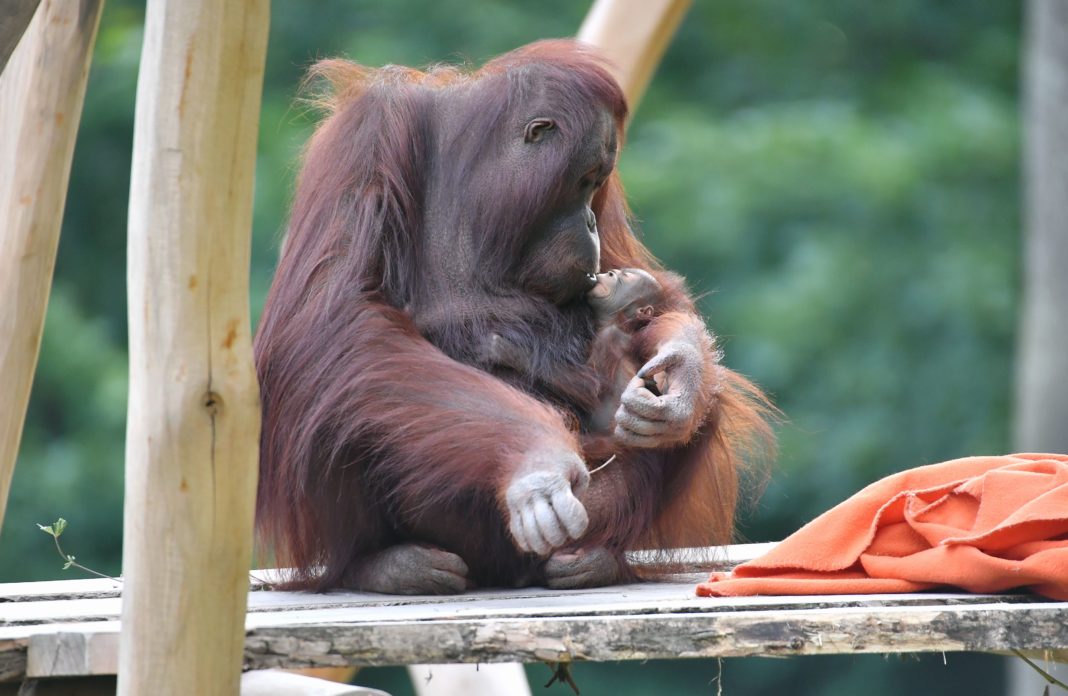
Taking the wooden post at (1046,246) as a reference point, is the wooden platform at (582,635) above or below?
below

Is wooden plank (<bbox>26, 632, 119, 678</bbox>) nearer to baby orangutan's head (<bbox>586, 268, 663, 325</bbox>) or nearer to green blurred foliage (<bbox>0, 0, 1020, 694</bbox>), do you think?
baby orangutan's head (<bbox>586, 268, 663, 325</bbox>)

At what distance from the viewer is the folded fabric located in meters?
2.27

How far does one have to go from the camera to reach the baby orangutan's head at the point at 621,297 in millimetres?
2834

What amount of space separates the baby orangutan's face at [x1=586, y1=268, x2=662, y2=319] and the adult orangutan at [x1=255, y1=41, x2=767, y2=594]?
46 millimetres

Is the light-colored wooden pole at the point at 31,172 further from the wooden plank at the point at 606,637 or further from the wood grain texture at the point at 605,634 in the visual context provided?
the wooden plank at the point at 606,637

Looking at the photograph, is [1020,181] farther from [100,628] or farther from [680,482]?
[100,628]

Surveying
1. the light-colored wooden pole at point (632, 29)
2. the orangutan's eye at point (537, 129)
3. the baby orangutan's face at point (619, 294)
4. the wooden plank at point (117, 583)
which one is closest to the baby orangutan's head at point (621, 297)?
the baby orangutan's face at point (619, 294)

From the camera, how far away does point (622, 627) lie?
1.96 m

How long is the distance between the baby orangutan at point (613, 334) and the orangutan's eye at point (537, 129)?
0.30m

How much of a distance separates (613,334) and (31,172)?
1.05 meters

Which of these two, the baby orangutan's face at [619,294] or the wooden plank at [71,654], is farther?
the baby orangutan's face at [619,294]

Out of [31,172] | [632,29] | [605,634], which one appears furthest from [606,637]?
[632,29]

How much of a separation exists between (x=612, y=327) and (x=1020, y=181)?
5.48 m

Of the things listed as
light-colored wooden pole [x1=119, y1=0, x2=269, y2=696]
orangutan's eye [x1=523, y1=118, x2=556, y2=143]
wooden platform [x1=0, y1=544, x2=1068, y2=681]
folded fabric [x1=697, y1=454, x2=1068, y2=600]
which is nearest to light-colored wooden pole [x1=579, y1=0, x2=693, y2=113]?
orangutan's eye [x1=523, y1=118, x2=556, y2=143]
